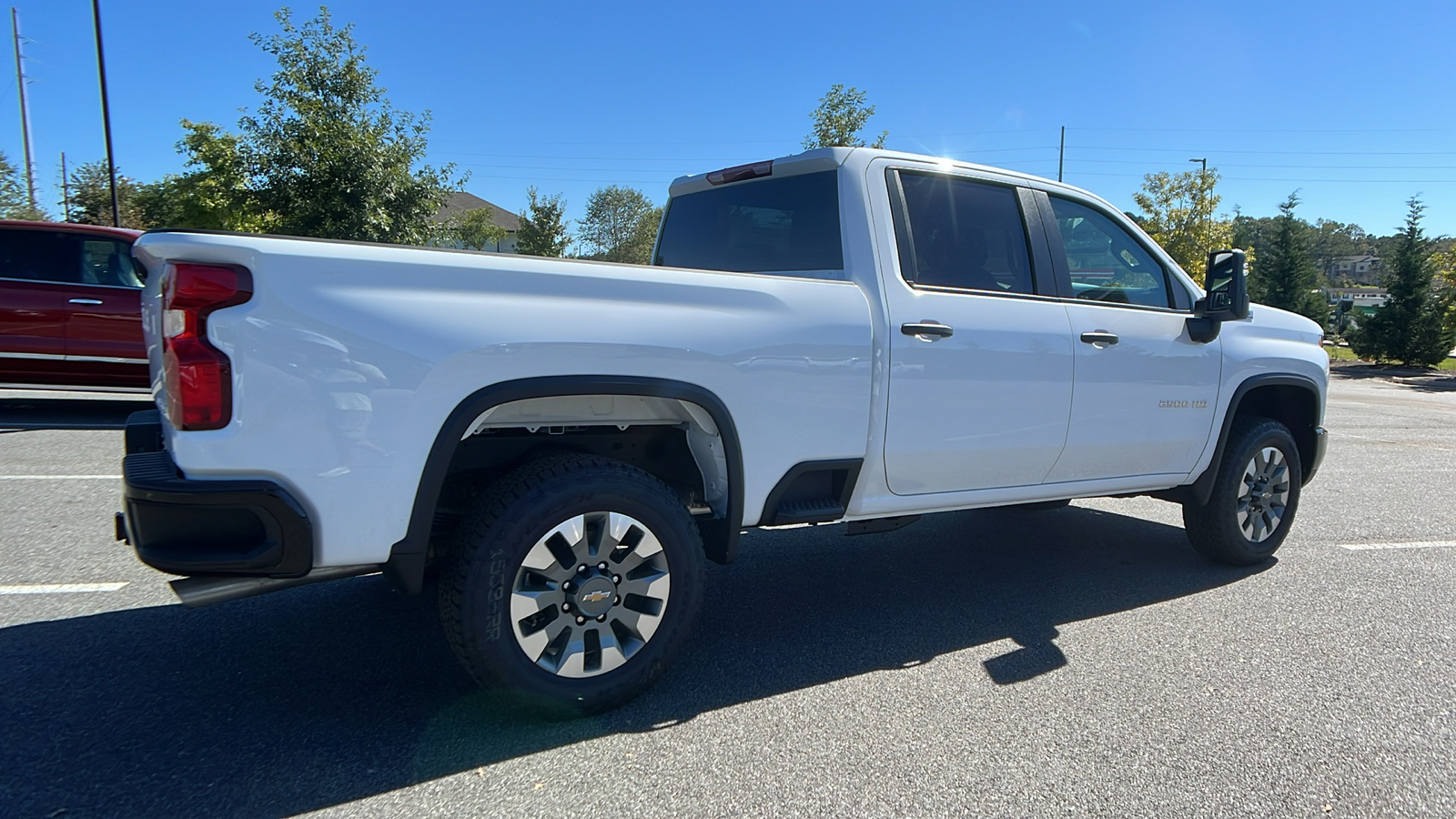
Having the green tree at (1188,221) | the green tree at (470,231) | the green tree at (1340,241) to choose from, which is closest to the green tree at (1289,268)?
the green tree at (1188,221)

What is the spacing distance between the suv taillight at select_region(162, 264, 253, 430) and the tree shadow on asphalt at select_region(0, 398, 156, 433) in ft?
22.0

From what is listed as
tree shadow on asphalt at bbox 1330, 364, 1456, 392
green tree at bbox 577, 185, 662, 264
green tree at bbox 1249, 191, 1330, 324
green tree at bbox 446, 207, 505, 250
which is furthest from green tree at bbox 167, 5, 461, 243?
green tree at bbox 577, 185, 662, 264

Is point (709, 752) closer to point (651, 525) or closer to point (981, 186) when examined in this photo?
point (651, 525)

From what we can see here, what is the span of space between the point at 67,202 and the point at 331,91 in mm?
21728

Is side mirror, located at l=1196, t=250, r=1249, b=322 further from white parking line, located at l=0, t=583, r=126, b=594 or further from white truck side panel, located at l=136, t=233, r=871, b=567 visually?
white parking line, located at l=0, t=583, r=126, b=594

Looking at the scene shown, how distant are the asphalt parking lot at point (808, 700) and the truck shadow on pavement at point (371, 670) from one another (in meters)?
0.01

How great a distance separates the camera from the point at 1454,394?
19641mm

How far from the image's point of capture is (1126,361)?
13.5 feet

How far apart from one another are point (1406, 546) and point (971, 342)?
157 inches

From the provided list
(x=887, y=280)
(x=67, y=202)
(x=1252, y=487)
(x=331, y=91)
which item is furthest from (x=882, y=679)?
(x=67, y=202)

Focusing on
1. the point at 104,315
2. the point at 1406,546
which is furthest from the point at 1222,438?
the point at 104,315

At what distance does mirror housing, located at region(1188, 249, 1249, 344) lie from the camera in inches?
167

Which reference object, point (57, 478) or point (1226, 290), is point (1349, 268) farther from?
point (57, 478)

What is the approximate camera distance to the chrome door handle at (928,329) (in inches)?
133
